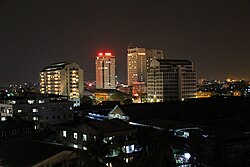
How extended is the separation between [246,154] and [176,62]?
31322 mm

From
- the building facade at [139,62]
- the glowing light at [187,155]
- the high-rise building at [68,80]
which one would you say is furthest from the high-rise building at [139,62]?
the glowing light at [187,155]

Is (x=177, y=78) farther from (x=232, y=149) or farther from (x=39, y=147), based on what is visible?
(x=39, y=147)

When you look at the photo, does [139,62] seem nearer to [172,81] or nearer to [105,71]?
[105,71]

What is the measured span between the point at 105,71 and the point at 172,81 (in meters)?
28.2

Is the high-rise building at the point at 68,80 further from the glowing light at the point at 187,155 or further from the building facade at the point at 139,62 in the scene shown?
the glowing light at the point at 187,155

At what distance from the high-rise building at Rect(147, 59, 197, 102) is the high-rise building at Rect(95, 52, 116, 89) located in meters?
25.2

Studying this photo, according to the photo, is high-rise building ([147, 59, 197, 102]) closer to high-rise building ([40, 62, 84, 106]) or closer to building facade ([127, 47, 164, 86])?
high-rise building ([40, 62, 84, 106])

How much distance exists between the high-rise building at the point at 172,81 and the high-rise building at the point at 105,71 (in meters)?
25.2

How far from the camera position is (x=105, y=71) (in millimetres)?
67938

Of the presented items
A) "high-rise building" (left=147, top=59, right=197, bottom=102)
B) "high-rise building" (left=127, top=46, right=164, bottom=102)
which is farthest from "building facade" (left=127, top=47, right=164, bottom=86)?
"high-rise building" (left=147, top=59, right=197, bottom=102)

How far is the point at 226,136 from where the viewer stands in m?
14.4

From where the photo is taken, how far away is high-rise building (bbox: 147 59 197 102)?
4200 centimetres

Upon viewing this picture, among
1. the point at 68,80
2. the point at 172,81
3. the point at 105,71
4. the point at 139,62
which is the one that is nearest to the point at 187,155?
the point at 172,81

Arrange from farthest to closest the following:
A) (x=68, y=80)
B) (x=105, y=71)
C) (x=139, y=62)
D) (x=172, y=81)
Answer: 1. (x=139, y=62)
2. (x=105, y=71)
3. (x=68, y=80)
4. (x=172, y=81)
